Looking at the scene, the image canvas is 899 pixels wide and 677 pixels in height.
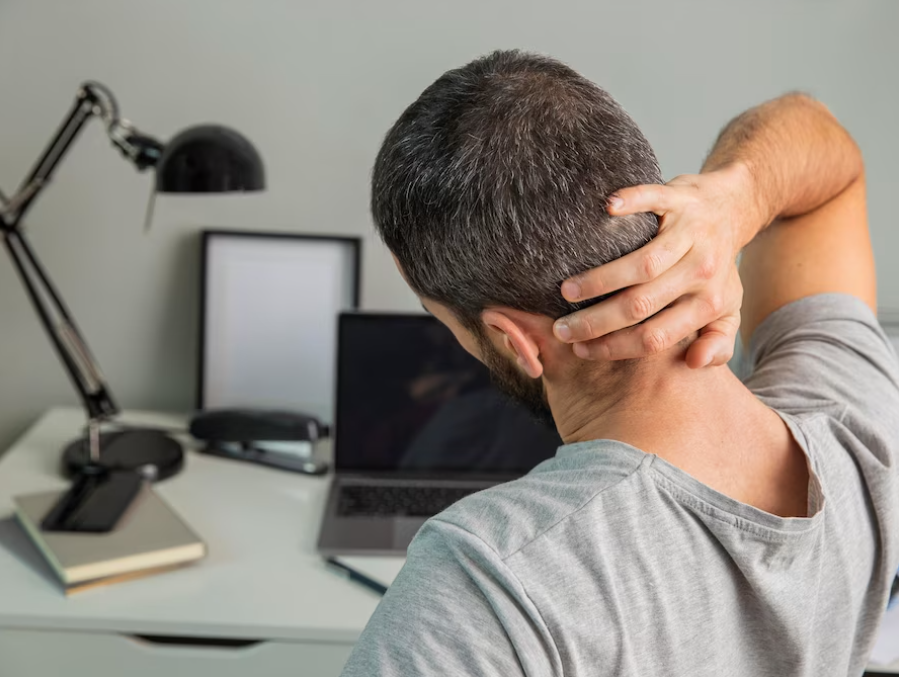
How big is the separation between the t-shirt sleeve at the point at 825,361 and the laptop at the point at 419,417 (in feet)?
1.93

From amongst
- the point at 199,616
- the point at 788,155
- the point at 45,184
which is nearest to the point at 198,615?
the point at 199,616

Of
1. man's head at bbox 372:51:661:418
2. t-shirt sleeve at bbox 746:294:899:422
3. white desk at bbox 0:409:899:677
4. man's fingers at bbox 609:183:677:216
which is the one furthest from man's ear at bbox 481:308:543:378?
white desk at bbox 0:409:899:677

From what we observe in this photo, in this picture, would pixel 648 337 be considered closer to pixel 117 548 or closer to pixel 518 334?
pixel 518 334

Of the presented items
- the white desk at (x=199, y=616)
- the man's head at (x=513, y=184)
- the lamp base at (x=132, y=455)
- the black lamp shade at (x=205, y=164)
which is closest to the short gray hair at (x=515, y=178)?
the man's head at (x=513, y=184)

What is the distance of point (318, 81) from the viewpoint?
157 cm

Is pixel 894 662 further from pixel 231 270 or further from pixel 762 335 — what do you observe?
pixel 231 270

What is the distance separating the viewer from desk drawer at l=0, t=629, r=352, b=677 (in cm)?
112

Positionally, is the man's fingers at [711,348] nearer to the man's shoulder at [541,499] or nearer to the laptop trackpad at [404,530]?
the man's shoulder at [541,499]

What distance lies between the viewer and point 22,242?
1468 mm

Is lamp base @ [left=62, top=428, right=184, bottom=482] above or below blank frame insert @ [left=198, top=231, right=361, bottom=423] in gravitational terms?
below

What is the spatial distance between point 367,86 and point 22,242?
2.01 feet

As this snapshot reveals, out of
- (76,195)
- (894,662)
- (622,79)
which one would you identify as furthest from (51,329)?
(894,662)

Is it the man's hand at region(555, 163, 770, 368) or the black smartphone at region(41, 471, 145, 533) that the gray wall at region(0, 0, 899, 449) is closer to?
the black smartphone at region(41, 471, 145, 533)

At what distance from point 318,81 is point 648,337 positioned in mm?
1087
